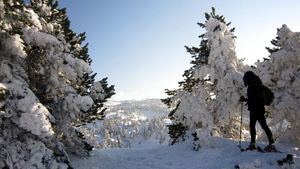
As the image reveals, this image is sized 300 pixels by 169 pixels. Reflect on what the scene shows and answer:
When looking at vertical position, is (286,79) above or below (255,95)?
above

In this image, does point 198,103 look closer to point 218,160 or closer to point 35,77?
point 218,160

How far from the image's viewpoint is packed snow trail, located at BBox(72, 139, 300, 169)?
12263 millimetres

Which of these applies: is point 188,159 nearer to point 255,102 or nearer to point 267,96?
point 255,102

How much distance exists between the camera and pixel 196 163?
46.3ft

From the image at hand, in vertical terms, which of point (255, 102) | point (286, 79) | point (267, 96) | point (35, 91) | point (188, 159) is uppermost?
point (286, 79)

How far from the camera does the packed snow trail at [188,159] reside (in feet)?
40.2

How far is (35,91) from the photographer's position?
1295 centimetres

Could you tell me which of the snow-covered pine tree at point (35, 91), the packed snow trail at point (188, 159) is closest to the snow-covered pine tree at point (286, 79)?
the packed snow trail at point (188, 159)

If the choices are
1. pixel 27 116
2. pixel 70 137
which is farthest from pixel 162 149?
pixel 27 116

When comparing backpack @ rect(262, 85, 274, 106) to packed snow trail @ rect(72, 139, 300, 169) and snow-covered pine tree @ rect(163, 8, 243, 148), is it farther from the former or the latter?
snow-covered pine tree @ rect(163, 8, 243, 148)

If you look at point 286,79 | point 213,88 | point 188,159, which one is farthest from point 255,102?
point 213,88

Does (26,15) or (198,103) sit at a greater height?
(26,15)

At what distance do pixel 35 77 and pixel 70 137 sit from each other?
236cm

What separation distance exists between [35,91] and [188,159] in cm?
608
